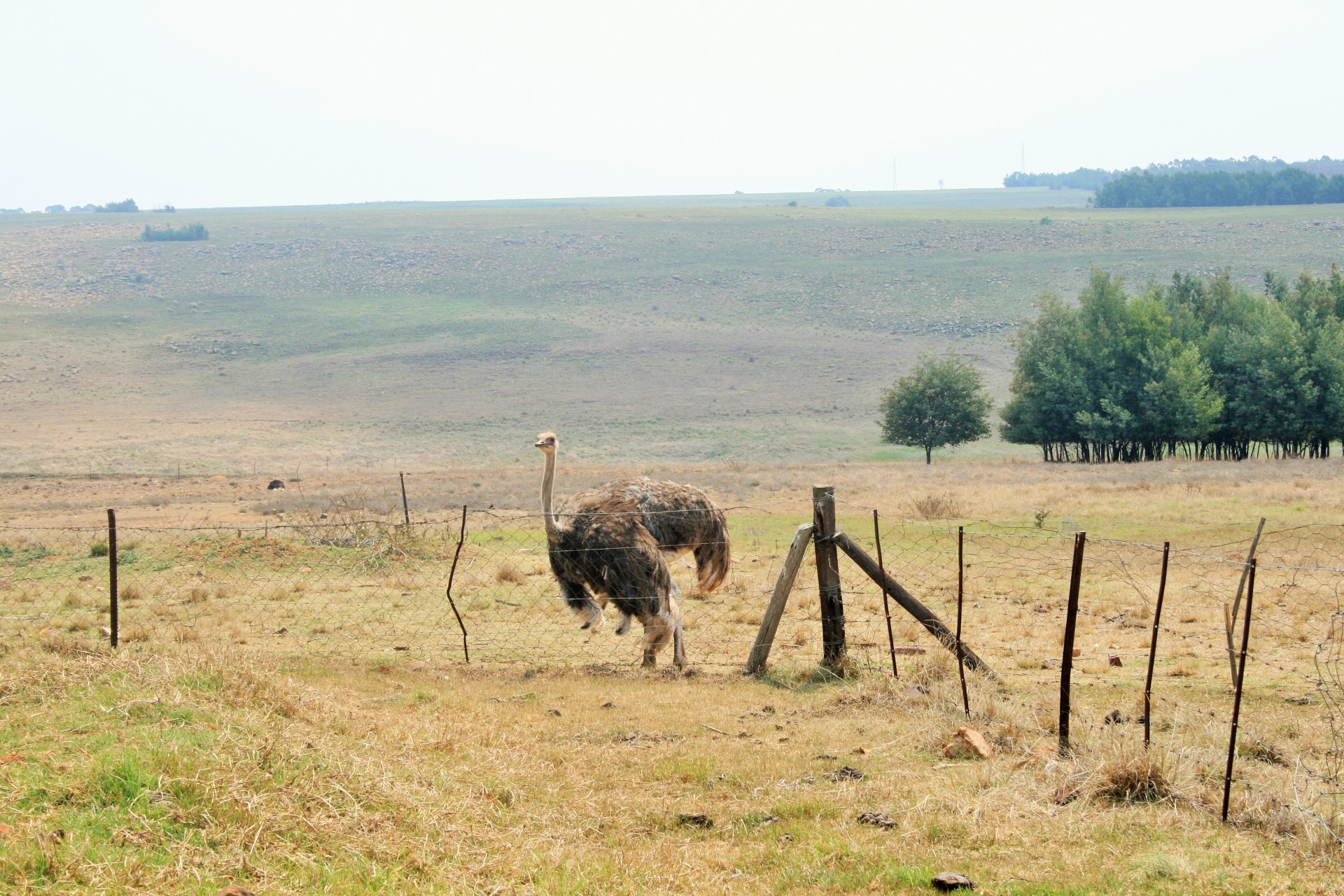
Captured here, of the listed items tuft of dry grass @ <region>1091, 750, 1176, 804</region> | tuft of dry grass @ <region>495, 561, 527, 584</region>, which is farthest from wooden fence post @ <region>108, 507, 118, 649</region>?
tuft of dry grass @ <region>1091, 750, 1176, 804</region>

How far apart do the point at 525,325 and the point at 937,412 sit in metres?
48.5

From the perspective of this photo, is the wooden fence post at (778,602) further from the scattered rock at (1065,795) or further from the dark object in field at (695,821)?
the dark object in field at (695,821)

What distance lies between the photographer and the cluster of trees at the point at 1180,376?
43312 mm

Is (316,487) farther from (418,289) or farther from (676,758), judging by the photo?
(418,289)

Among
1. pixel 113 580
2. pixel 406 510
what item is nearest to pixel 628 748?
pixel 113 580

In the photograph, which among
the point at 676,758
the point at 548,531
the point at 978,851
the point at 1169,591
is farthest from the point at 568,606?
the point at 1169,591

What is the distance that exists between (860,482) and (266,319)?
72.8m

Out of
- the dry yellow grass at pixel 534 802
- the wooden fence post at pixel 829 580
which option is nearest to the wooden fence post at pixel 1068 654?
the dry yellow grass at pixel 534 802

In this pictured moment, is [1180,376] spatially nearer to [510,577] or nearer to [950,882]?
[510,577]

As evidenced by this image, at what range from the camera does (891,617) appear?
1123cm

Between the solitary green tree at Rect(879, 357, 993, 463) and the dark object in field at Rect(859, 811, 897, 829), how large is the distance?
4458 centimetres

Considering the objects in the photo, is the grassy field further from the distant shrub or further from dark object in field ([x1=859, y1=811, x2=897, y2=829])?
dark object in field ([x1=859, y1=811, x2=897, y2=829])

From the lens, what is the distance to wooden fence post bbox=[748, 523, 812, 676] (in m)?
9.34

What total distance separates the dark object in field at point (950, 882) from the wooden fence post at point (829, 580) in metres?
4.18
